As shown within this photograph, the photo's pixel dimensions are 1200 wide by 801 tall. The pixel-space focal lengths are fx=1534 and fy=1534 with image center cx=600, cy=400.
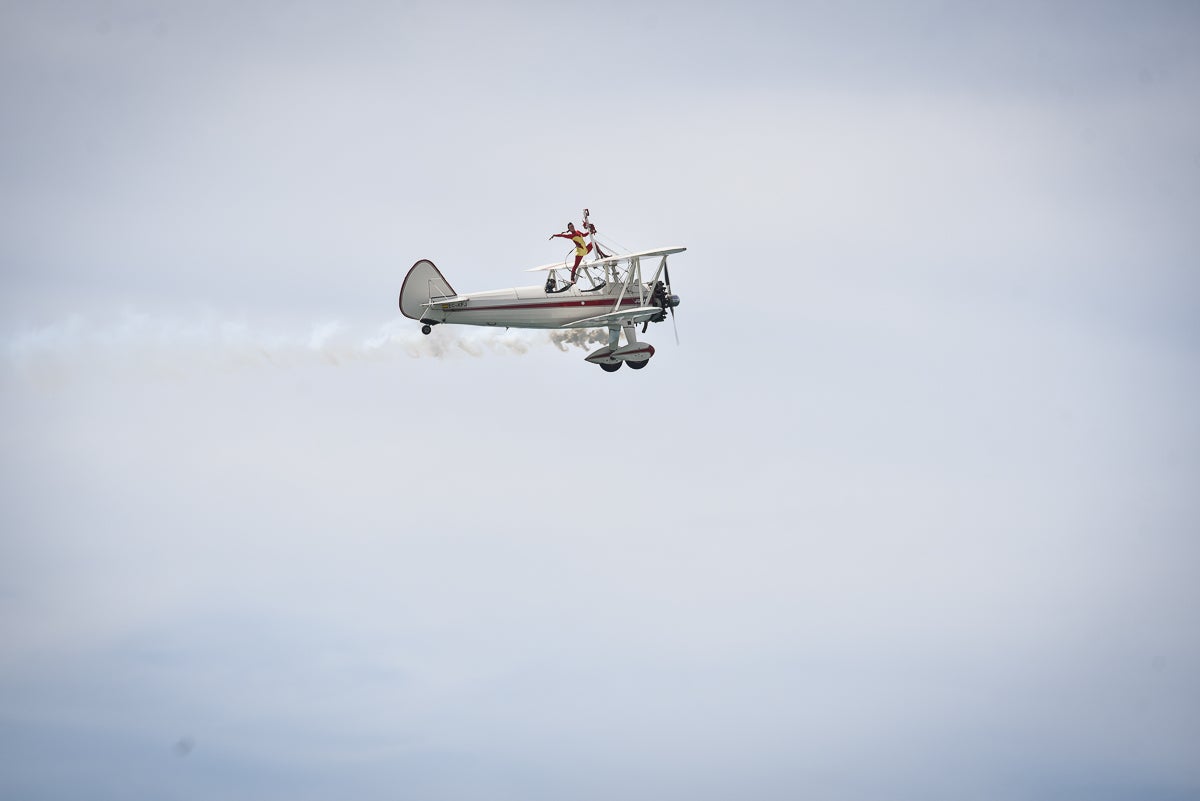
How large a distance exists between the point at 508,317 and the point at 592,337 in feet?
14.1

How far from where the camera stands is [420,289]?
175 ft

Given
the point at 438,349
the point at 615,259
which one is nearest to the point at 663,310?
the point at 615,259

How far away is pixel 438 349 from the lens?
5594 cm

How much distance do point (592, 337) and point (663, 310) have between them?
9.71ft

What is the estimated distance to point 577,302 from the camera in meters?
55.9

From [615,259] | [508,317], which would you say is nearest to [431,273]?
[508,317]

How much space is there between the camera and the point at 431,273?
5366cm

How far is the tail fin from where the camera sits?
53250mm

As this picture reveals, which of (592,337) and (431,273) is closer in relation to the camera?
(431,273)

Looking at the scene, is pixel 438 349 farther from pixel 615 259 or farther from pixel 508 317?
pixel 615 259

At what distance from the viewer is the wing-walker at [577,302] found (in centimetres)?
5350

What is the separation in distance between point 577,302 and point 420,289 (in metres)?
5.96

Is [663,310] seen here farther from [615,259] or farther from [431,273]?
[431,273]

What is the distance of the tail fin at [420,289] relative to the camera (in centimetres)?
5325
